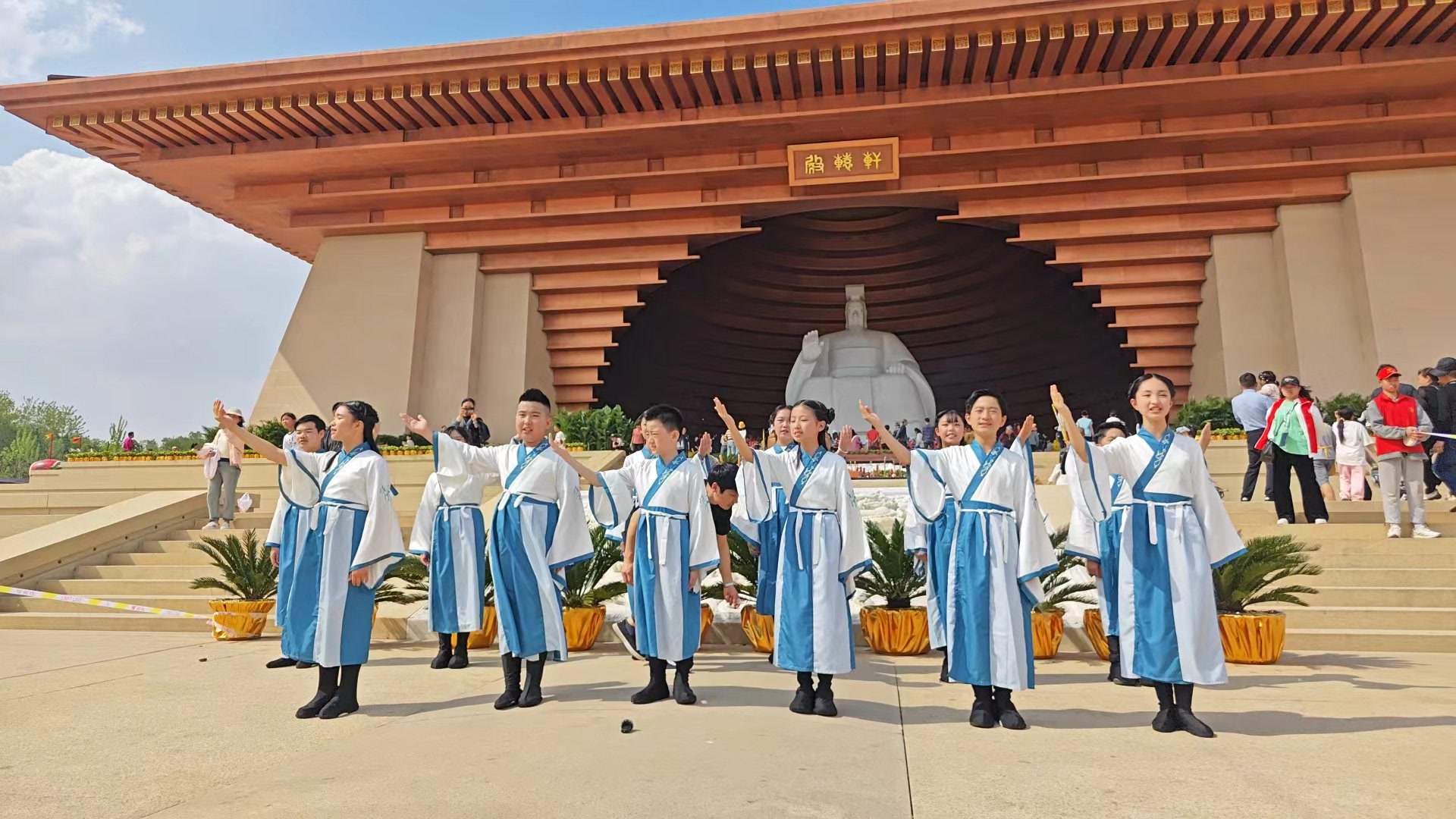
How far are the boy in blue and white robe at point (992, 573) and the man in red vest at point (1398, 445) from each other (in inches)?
171

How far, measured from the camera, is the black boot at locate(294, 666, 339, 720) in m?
→ 3.36

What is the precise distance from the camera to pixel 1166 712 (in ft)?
10.2

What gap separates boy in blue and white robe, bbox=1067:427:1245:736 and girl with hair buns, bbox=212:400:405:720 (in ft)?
9.84

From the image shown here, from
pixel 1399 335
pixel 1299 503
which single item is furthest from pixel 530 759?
pixel 1399 335

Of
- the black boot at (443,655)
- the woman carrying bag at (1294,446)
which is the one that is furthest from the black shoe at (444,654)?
the woman carrying bag at (1294,446)

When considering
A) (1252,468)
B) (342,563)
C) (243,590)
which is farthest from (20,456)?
(1252,468)

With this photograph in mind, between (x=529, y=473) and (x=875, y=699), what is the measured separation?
1860 mm

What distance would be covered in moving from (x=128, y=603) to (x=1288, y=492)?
31.0ft

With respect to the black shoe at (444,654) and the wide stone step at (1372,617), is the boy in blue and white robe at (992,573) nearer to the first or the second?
the black shoe at (444,654)

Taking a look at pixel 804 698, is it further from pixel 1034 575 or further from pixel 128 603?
pixel 128 603

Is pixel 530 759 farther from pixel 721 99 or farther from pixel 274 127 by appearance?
pixel 274 127

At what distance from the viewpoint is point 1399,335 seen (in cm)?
1118

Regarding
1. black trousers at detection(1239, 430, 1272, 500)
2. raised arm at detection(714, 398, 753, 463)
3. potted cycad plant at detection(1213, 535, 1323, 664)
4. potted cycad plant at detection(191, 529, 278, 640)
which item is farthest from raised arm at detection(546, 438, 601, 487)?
black trousers at detection(1239, 430, 1272, 500)

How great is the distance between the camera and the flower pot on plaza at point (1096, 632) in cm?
484
